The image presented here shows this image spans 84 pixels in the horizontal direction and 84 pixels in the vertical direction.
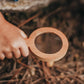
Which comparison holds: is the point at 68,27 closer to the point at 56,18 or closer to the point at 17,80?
the point at 56,18

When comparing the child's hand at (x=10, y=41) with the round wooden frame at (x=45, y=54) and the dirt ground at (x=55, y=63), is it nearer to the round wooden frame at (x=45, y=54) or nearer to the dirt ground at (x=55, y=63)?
the round wooden frame at (x=45, y=54)

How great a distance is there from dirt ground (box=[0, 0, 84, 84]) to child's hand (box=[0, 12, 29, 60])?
0.66ft

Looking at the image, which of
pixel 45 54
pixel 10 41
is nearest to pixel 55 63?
pixel 45 54

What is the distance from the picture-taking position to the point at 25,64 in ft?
3.47

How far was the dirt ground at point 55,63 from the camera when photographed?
103 centimetres

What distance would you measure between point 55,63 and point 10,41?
486 mm

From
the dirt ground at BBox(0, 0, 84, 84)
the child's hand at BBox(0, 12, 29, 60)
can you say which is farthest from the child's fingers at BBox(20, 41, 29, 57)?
the dirt ground at BBox(0, 0, 84, 84)

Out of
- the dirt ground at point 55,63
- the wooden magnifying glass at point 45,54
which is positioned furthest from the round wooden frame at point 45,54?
the dirt ground at point 55,63

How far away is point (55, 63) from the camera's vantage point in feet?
3.68

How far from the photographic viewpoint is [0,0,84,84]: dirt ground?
1.03m

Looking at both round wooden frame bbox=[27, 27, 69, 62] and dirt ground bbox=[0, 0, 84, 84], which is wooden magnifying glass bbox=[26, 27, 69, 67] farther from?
dirt ground bbox=[0, 0, 84, 84]

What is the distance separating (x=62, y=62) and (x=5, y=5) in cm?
57

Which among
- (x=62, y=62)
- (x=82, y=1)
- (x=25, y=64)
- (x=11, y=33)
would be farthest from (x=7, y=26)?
(x=82, y=1)

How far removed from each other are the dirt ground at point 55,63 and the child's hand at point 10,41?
202 mm
